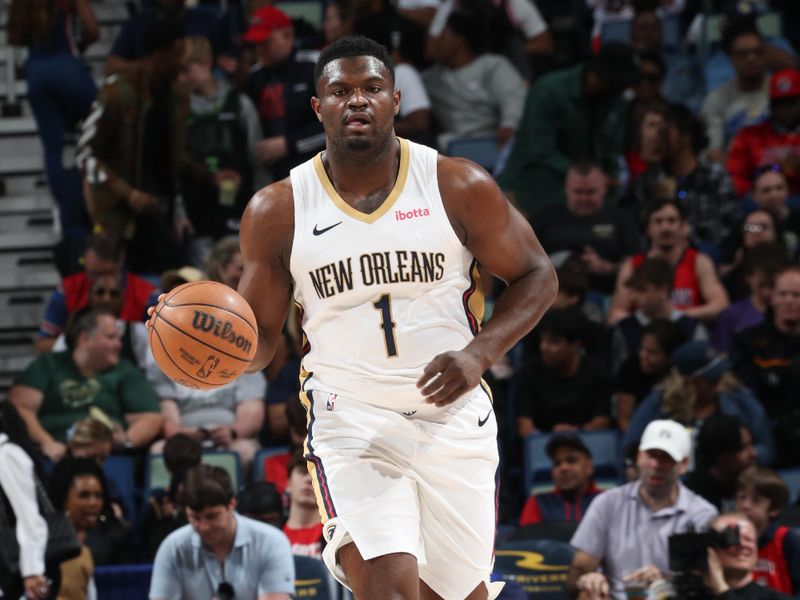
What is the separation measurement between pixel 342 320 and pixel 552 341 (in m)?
4.73

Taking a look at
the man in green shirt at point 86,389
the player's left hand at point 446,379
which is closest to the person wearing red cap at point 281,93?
the man in green shirt at point 86,389

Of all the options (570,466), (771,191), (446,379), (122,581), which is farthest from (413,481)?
(771,191)

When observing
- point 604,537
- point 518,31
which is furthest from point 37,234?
point 604,537

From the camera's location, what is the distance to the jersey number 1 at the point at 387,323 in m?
5.11

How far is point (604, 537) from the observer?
8211 mm

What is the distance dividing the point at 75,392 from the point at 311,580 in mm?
2560

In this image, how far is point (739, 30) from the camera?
487 inches

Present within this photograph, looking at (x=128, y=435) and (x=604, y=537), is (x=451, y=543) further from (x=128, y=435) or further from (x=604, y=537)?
(x=128, y=435)

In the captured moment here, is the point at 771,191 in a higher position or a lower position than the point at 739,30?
lower

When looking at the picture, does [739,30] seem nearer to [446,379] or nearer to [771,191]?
[771,191]

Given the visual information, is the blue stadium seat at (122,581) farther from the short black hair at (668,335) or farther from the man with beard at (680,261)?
the man with beard at (680,261)

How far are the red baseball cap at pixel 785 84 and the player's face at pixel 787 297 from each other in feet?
8.24

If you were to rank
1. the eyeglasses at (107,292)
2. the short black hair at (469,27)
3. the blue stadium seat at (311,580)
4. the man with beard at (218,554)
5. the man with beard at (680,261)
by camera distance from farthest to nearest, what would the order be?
1. the short black hair at (469,27)
2. the eyeglasses at (107,292)
3. the man with beard at (680,261)
4. the blue stadium seat at (311,580)
5. the man with beard at (218,554)

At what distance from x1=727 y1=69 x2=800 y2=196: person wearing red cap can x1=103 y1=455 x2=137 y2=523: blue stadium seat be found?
535 centimetres
